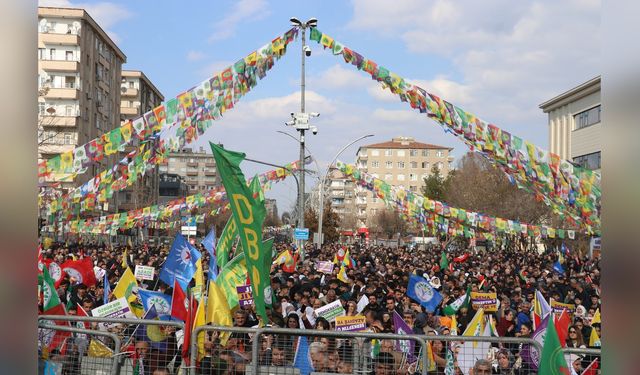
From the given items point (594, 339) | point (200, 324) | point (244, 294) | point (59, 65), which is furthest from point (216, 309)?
point (59, 65)

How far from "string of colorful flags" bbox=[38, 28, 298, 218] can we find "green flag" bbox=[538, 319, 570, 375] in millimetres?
10105

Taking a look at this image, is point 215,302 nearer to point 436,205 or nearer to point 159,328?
point 159,328

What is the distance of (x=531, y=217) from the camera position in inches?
1993

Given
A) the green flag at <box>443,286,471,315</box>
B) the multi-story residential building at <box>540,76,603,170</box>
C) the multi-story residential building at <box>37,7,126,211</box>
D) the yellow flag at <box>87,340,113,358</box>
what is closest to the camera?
the yellow flag at <box>87,340,113,358</box>

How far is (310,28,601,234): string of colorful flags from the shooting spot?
1424cm

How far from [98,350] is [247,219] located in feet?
7.71

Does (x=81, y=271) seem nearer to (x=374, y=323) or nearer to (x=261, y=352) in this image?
(x=374, y=323)

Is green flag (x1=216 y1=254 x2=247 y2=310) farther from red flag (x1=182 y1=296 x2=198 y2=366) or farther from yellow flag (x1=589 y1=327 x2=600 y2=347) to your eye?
yellow flag (x1=589 y1=327 x2=600 y2=347)

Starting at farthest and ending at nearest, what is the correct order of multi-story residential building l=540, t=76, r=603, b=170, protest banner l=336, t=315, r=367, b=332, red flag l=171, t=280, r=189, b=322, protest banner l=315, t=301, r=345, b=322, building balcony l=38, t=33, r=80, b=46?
building balcony l=38, t=33, r=80, b=46 < multi-story residential building l=540, t=76, r=603, b=170 < protest banner l=315, t=301, r=345, b=322 < protest banner l=336, t=315, r=367, b=332 < red flag l=171, t=280, r=189, b=322

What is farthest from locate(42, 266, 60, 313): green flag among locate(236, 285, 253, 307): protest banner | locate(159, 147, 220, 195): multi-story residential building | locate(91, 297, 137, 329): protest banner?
locate(159, 147, 220, 195): multi-story residential building

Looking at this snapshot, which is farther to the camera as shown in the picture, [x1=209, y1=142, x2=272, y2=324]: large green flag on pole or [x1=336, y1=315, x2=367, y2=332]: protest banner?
[x1=336, y1=315, x2=367, y2=332]: protest banner
